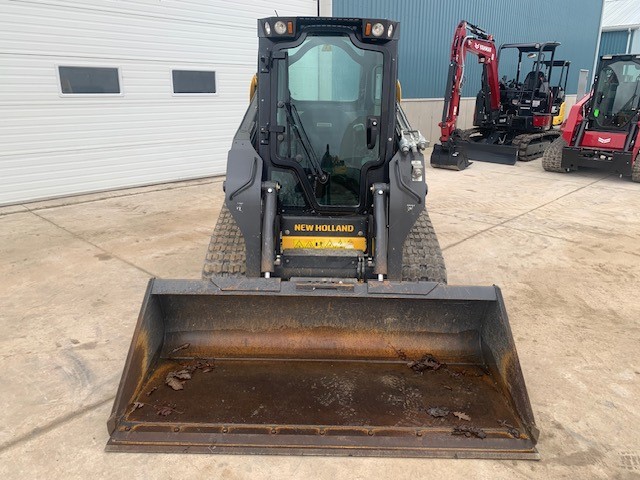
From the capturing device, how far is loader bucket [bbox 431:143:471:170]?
36.4 feet

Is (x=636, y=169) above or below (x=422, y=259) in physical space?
below

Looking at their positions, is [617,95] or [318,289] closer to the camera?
[318,289]

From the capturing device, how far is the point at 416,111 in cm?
1359

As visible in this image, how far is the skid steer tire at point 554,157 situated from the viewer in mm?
10789

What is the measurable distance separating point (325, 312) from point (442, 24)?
1241 centimetres

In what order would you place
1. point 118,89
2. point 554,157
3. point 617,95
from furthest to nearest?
1. point 554,157
2. point 617,95
3. point 118,89

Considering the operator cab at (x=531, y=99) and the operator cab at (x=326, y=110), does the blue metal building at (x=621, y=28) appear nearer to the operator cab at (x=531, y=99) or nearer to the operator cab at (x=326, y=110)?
the operator cab at (x=531, y=99)

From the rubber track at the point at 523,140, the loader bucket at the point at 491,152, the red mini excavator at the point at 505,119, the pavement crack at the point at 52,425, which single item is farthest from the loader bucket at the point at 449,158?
the pavement crack at the point at 52,425

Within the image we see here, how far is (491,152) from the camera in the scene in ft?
39.9

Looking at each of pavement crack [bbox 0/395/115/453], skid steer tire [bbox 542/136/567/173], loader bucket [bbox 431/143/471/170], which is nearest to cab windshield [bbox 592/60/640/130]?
skid steer tire [bbox 542/136/567/173]

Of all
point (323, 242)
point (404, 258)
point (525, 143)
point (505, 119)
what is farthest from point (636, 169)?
point (323, 242)

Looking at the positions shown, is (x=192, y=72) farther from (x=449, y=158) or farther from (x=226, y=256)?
(x=226, y=256)

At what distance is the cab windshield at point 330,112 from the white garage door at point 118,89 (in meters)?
5.75

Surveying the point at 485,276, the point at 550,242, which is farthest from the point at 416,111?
the point at 485,276
